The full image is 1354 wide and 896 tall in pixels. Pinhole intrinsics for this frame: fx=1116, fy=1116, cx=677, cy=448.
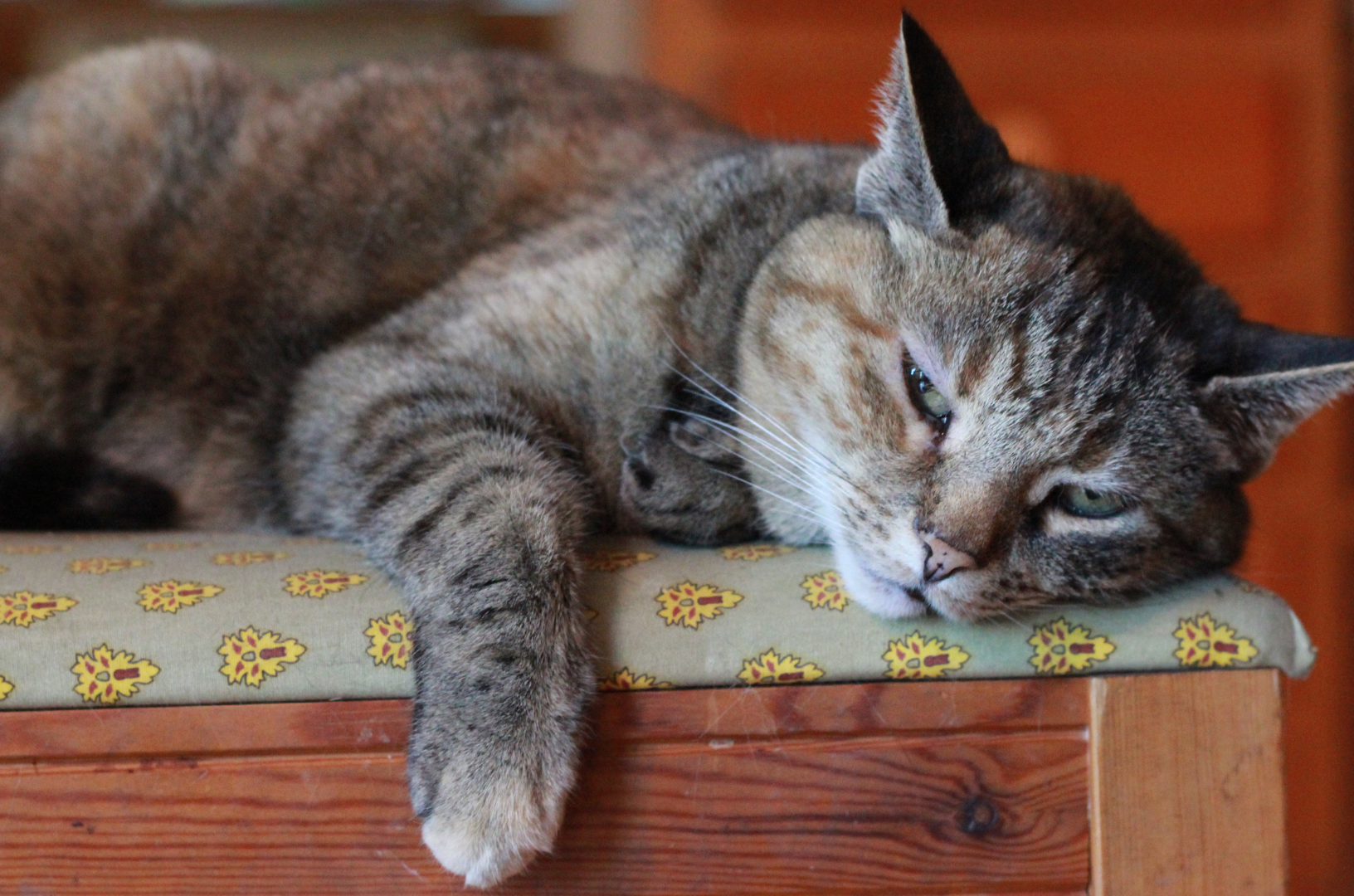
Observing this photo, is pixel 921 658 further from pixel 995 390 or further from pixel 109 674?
pixel 109 674

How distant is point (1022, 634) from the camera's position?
3.66ft

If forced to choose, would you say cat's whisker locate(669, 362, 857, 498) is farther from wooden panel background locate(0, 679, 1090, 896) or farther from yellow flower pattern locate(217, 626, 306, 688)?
yellow flower pattern locate(217, 626, 306, 688)

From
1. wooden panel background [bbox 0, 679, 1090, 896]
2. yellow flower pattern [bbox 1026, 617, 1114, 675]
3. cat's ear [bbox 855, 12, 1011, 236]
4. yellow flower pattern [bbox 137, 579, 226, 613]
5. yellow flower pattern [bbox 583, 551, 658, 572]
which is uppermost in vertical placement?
cat's ear [bbox 855, 12, 1011, 236]

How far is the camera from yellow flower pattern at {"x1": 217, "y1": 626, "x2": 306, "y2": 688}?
103cm

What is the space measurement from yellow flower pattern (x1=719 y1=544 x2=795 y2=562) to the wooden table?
196 mm

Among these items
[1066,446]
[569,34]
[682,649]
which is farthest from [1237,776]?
[569,34]

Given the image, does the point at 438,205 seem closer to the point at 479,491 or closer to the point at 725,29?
the point at 479,491

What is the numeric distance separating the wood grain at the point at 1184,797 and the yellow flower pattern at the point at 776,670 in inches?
Result: 11.2

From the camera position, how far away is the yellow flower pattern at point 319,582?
1.10m

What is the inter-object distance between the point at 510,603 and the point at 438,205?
909 mm

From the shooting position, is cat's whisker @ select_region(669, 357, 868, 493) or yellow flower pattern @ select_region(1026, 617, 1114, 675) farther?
cat's whisker @ select_region(669, 357, 868, 493)

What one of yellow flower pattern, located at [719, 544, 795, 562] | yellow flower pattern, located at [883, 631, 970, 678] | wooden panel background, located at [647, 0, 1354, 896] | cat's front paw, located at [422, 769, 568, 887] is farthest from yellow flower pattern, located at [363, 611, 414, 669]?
wooden panel background, located at [647, 0, 1354, 896]

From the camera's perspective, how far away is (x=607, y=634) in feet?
3.58

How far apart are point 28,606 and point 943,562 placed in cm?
88
